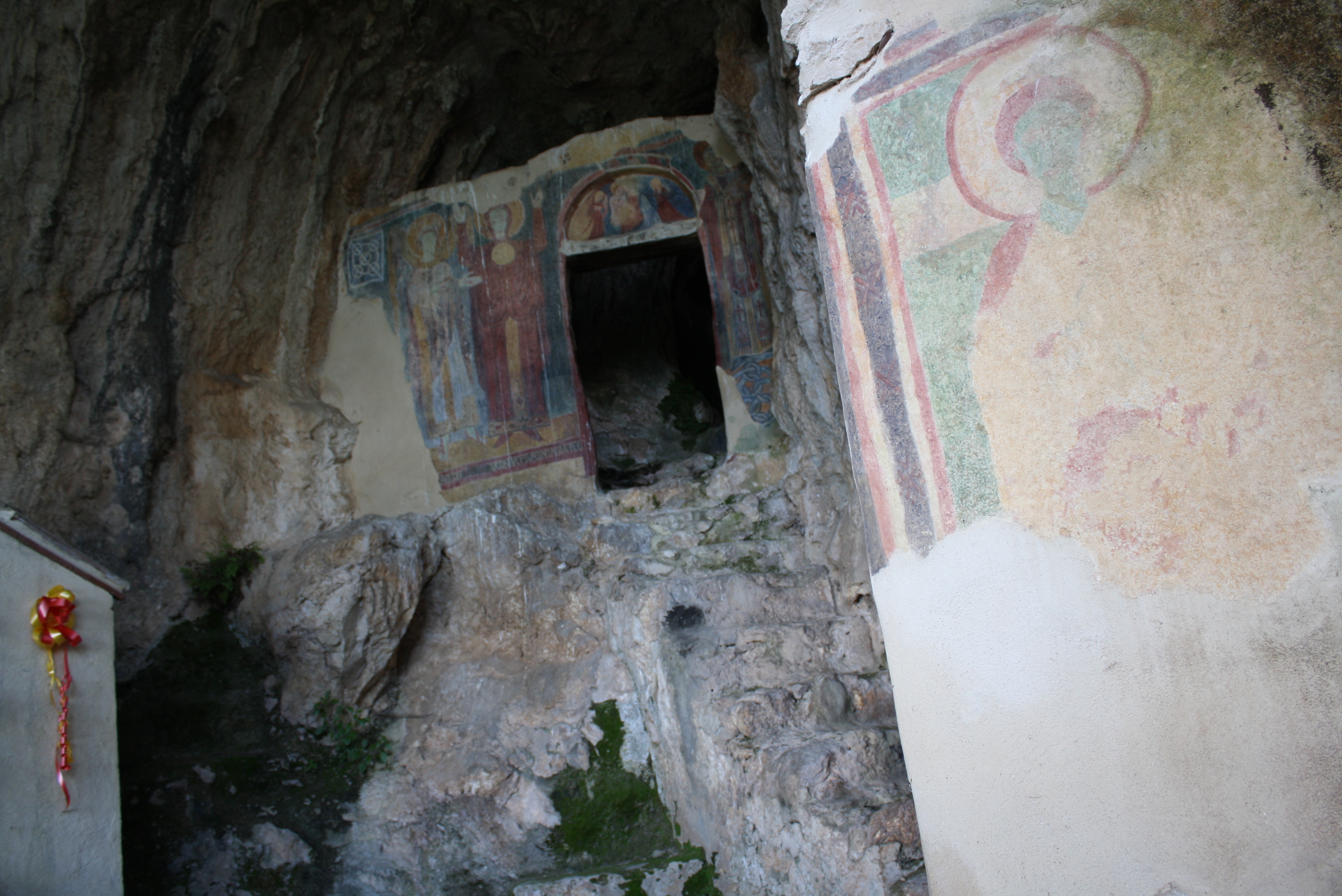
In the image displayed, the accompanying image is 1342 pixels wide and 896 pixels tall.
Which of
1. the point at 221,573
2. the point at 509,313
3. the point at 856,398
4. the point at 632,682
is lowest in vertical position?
the point at 632,682

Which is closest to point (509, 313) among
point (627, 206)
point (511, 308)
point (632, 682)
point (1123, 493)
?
point (511, 308)

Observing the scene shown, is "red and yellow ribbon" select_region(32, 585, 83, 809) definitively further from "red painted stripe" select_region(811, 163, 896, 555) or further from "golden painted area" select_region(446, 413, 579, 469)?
"golden painted area" select_region(446, 413, 579, 469)

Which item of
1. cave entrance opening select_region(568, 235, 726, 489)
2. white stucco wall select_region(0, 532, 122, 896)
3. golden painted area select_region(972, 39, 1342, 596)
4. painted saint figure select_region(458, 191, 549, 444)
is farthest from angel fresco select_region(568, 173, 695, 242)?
golden painted area select_region(972, 39, 1342, 596)

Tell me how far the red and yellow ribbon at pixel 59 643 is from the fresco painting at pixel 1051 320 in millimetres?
3002

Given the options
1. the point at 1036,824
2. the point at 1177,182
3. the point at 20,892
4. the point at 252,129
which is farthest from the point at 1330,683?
the point at 252,129

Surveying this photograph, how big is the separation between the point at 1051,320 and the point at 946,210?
460 mm

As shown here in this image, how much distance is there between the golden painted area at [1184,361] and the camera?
2.19 meters

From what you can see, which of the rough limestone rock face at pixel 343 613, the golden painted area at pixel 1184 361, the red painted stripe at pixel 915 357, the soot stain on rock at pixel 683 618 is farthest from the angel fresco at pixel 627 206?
the golden painted area at pixel 1184 361

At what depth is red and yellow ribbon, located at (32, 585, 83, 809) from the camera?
11.0 feet

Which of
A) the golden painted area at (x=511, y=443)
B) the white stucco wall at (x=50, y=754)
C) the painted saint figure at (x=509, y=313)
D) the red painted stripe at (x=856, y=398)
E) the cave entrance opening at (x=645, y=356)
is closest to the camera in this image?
the red painted stripe at (x=856, y=398)

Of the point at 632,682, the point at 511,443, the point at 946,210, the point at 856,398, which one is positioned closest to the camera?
the point at 946,210

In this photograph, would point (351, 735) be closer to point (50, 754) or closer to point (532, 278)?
point (50, 754)

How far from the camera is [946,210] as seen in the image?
106 inches

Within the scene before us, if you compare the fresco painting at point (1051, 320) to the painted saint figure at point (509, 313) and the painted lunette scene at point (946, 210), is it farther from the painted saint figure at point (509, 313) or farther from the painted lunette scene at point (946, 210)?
the painted saint figure at point (509, 313)
